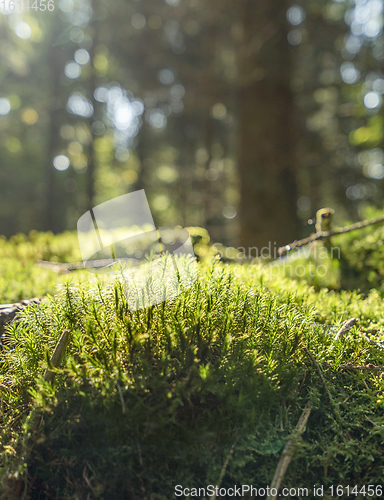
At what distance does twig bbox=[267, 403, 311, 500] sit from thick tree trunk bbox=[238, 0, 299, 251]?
174 inches

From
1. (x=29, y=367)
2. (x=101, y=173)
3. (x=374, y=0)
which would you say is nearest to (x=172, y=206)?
(x=101, y=173)

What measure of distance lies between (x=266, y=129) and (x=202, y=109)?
1071cm

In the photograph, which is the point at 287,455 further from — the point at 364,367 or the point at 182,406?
the point at 364,367

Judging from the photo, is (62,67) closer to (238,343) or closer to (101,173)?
(101,173)

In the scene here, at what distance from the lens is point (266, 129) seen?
5680 millimetres

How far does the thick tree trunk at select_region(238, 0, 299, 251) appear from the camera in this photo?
18.1 ft

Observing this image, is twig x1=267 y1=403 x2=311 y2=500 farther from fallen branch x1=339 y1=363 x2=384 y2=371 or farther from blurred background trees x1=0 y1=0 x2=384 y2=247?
blurred background trees x1=0 y1=0 x2=384 y2=247

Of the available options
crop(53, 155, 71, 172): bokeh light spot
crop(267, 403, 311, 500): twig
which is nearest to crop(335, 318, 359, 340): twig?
crop(267, 403, 311, 500): twig

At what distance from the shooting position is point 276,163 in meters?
5.59

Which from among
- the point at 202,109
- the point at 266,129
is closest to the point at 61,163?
the point at 202,109

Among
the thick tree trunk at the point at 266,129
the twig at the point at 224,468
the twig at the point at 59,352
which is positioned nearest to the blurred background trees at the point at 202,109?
the thick tree trunk at the point at 266,129

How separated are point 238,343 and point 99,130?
2413cm

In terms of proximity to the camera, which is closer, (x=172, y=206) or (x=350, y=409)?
(x=350, y=409)

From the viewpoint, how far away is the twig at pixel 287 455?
1038 mm
